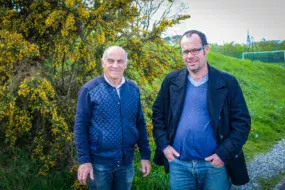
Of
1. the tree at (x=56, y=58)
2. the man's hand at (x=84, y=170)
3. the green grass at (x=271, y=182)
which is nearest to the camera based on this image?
the man's hand at (x=84, y=170)

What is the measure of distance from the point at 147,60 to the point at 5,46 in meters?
1.92

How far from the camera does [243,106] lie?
2850 millimetres

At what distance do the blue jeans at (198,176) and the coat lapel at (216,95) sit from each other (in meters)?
0.38

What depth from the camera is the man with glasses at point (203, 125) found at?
9.27 feet

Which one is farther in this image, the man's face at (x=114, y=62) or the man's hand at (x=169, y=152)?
the man's hand at (x=169, y=152)

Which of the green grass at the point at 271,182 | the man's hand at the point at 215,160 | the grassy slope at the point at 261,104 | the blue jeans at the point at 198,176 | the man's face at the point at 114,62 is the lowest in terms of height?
the grassy slope at the point at 261,104

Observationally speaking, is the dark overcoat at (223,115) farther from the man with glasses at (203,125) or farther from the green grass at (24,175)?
the green grass at (24,175)

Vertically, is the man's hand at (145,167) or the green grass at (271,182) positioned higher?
the man's hand at (145,167)

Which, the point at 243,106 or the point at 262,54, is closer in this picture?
the point at 243,106

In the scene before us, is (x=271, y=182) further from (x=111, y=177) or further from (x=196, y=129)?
(x=111, y=177)

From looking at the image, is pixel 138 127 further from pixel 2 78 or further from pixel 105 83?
pixel 2 78

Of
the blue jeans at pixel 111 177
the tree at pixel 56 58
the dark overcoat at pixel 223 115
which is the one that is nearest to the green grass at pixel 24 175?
the tree at pixel 56 58

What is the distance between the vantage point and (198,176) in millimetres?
2902

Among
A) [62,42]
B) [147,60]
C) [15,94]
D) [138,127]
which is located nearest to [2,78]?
[15,94]
